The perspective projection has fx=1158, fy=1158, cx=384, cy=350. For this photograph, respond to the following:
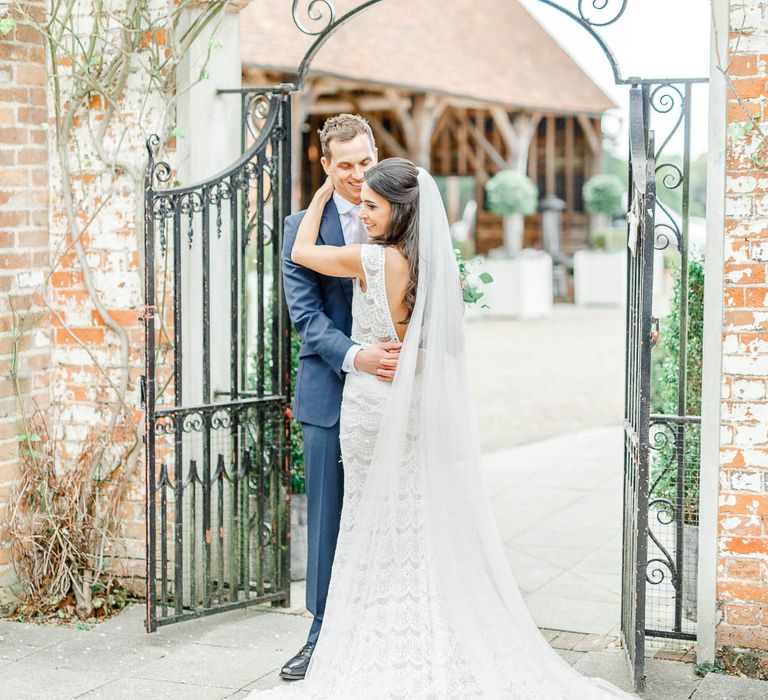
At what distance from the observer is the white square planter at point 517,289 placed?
19.0m

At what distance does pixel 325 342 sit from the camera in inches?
156

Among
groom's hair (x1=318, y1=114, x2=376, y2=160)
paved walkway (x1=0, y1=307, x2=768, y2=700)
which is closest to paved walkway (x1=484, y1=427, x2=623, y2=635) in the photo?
paved walkway (x1=0, y1=307, x2=768, y2=700)

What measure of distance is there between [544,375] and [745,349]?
905 cm

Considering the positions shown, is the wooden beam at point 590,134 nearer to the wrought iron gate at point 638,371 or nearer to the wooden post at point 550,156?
the wooden post at point 550,156

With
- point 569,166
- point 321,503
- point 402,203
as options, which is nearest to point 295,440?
point 321,503

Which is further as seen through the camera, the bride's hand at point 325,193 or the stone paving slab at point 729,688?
the bride's hand at point 325,193

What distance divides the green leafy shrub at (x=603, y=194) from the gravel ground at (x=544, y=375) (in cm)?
370

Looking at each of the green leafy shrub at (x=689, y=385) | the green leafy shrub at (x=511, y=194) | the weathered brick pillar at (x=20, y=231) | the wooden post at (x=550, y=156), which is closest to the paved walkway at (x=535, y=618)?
the green leafy shrub at (x=689, y=385)

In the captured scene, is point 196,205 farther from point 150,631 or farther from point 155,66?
point 150,631

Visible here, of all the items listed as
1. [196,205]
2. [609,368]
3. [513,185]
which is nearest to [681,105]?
[196,205]

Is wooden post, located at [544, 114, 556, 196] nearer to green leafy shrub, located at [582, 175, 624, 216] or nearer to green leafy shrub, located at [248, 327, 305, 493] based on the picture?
green leafy shrub, located at [582, 175, 624, 216]

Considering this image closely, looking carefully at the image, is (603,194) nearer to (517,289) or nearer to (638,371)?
(517,289)

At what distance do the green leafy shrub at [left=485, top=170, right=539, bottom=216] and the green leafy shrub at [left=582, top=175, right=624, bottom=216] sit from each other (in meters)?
1.84

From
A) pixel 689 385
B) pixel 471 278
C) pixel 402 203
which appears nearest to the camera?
pixel 402 203
